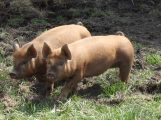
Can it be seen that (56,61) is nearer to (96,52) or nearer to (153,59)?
(96,52)

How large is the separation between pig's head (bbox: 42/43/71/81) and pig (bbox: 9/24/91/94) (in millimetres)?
281

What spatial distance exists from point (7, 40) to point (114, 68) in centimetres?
193

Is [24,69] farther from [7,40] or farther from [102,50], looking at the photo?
[7,40]

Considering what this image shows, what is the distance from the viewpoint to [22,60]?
277 inches

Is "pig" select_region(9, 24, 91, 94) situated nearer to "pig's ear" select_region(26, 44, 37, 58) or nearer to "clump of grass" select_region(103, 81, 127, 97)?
"pig's ear" select_region(26, 44, 37, 58)

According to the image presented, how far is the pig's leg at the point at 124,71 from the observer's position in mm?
7527

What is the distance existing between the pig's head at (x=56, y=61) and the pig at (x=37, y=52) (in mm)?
281

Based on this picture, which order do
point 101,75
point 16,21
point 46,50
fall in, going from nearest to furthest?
1. point 46,50
2. point 101,75
3. point 16,21

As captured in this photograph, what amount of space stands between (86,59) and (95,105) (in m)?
0.61

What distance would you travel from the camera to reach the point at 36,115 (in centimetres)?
672

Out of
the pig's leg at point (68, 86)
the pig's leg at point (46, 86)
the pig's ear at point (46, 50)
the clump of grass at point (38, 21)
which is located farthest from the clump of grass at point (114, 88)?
the clump of grass at point (38, 21)

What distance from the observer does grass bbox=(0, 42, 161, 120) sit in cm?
665

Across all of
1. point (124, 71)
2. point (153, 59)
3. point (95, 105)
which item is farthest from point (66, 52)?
point (153, 59)

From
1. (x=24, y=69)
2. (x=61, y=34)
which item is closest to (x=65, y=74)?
(x=24, y=69)
